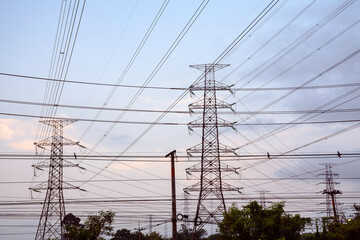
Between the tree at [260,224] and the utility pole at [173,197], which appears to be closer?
the utility pole at [173,197]

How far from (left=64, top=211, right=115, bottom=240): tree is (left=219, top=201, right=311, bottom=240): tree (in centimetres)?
1767

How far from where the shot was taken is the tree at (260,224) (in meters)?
45.8

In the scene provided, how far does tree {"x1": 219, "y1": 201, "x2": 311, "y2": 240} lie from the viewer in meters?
45.8

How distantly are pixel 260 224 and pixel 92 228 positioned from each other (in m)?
21.9

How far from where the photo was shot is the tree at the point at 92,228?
52.4 m

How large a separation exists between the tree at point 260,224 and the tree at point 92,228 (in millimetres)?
17673

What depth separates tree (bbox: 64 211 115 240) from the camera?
52.4 metres

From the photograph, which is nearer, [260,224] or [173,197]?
[173,197]

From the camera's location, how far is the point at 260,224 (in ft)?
155

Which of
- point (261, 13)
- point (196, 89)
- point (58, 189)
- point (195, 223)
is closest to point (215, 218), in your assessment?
point (195, 223)

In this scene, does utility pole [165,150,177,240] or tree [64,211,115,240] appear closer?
utility pole [165,150,177,240]

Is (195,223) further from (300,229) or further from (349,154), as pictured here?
(349,154)

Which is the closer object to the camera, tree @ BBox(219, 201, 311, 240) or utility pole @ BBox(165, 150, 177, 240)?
utility pole @ BBox(165, 150, 177, 240)

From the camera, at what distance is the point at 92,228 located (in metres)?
54.8
